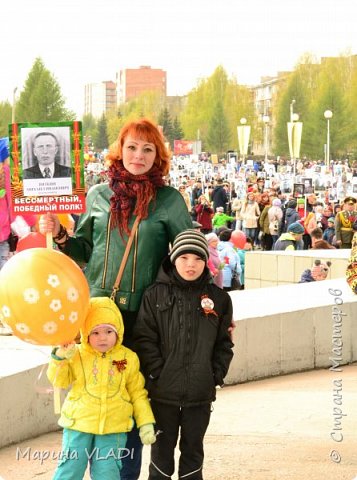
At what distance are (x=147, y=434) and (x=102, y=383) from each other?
29 cm

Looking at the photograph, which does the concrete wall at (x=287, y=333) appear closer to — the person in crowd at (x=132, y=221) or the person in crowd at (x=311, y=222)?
the person in crowd at (x=132, y=221)

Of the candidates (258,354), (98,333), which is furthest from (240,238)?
(98,333)

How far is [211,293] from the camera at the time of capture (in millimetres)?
4672

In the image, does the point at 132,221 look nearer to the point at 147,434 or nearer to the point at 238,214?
the point at 147,434

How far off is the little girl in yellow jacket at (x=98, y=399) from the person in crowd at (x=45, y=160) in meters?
0.69

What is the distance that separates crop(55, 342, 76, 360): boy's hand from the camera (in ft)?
14.5

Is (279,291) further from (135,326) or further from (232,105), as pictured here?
(232,105)

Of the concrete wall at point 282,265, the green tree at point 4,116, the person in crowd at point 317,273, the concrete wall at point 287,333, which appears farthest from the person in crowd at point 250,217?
the green tree at point 4,116

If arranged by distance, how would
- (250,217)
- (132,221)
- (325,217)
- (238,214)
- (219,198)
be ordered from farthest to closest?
(219,198), (238,214), (250,217), (325,217), (132,221)

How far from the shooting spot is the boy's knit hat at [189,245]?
4.58 m

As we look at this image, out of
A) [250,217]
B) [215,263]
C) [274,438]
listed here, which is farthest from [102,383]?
[250,217]

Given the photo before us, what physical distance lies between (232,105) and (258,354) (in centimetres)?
9973

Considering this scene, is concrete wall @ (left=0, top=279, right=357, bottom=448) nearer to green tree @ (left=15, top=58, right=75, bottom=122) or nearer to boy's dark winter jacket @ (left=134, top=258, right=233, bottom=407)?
boy's dark winter jacket @ (left=134, top=258, right=233, bottom=407)

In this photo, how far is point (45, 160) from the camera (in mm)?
4859
